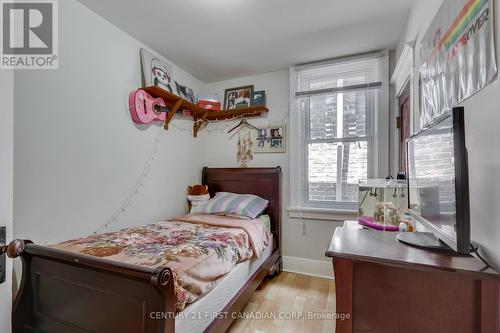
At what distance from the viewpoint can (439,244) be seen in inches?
37.7

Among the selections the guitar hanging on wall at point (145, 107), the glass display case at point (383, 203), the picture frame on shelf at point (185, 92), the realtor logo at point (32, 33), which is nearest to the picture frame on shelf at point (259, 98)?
the picture frame on shelf at point (185, 92)

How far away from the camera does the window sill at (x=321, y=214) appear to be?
2465 millimetres

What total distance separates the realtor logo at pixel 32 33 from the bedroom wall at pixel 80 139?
5 centimetres

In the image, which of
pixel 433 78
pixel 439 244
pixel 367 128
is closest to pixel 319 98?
pixel 367 128

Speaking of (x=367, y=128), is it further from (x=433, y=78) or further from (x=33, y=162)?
(x=33, y=162)

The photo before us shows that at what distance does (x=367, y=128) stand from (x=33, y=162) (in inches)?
109

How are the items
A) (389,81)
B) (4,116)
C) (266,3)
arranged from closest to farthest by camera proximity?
(4,116) → (266,3) → (389,81)

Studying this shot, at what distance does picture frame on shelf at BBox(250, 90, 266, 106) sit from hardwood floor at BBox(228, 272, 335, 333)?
6.62ft

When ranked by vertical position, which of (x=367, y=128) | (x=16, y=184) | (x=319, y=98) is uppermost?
(x=319, y=98)

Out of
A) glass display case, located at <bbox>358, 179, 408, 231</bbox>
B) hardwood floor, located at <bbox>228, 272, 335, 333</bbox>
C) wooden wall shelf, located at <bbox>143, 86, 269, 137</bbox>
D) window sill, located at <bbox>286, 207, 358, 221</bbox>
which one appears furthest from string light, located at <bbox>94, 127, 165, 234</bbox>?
glass display case, located at <bbox>358, 179, 408, 231</bbox>

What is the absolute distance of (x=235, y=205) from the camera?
100 inches

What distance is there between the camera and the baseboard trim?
8.44ft

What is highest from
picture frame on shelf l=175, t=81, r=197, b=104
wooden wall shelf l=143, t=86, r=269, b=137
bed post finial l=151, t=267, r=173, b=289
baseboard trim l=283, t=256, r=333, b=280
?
picture frame on shelf l=175, t=81, r=197, b=104

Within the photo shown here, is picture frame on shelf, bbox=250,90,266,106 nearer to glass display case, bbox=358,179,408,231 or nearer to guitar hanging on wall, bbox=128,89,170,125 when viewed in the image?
guitar hanging on wall, bbox=128,89,170,125
